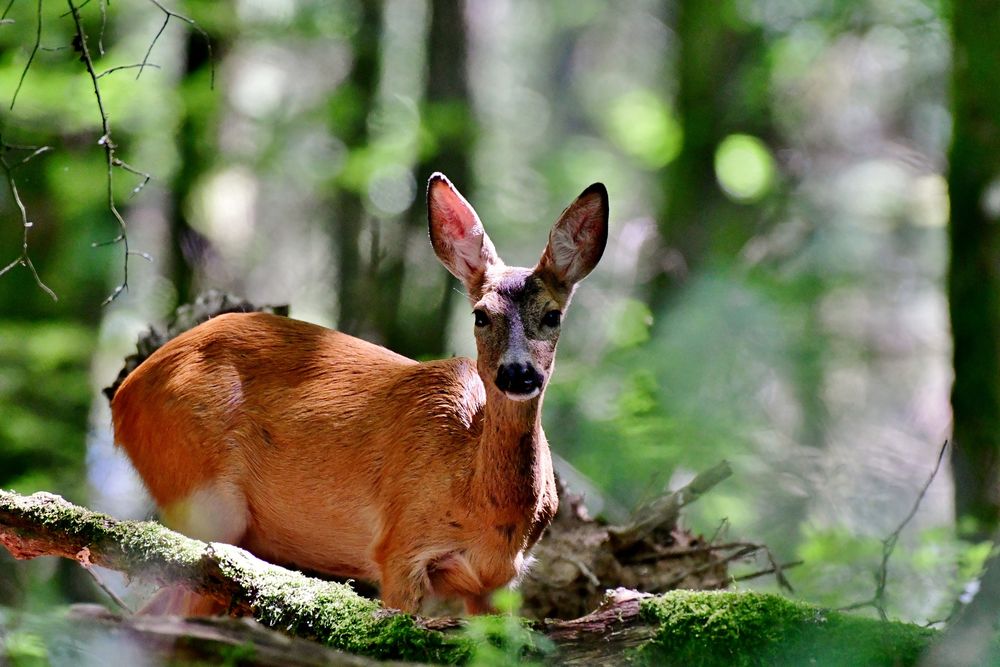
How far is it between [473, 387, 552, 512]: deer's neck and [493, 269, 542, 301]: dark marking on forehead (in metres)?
0.54

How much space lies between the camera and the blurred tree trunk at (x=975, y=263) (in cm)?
812

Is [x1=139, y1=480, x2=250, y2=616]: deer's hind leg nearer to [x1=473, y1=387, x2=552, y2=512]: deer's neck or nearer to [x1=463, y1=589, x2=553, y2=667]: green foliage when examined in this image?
[x1=473, y1=387, x2=552, y2=512]: deer's neck

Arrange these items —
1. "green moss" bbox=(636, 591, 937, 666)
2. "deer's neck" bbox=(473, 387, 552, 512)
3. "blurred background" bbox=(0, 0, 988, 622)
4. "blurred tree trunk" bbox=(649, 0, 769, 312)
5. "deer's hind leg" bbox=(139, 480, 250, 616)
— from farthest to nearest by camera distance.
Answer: "blurred tree trunk" bbox=(649, 0, 769, 312)
"blurred background" bbox=(0, 0, 988, 622)
"deer's hind leg" bbox=(139, 480, 250, 616)
"deer's neck" bbox=(473, 387, 552, 512)
"green moss" bbox=(636, 591, 937, 666)

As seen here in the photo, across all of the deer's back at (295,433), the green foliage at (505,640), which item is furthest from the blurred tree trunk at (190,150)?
the green foliage at (505,640)

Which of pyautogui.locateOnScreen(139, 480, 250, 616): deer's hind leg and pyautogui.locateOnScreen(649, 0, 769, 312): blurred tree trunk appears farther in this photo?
pyautogui.locateOnScreen(649, 0, 769, 312): blurred tree trunk

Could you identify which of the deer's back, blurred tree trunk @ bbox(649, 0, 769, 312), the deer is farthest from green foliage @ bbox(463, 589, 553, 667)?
blurred tree trunk @ bbox(649, 0, 769, 312)

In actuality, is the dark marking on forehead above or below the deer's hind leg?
above

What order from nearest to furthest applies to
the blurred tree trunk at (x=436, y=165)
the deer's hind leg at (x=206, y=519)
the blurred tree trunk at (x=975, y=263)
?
1. the deer's hind leg at (x=206, y=519)
2. the blurred tree trunk at (x=975, y=263)
3. the blurred tree trunk at (x=436, y=165)

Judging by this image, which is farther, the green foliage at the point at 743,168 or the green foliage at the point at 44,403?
the green foliage at the point at 743,168

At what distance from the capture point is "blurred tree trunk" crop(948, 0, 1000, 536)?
8125 mm

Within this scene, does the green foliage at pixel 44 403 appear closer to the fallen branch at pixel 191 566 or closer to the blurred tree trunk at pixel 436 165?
the blurred tree trunk at pixel 436 165

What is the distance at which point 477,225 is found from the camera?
6.27m

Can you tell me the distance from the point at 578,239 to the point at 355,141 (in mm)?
7712

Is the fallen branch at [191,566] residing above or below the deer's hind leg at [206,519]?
above
